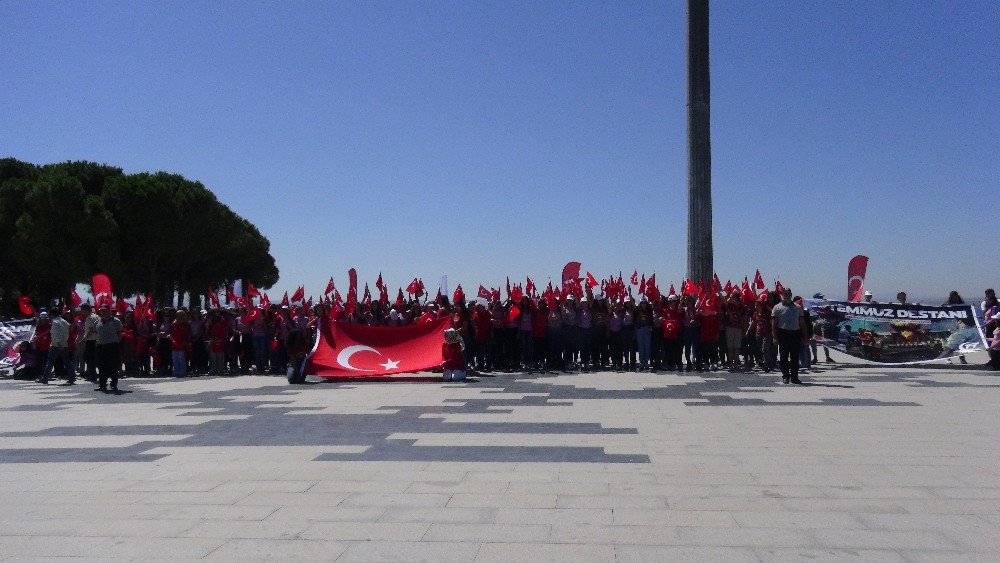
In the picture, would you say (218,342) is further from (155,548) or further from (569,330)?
(155,548)

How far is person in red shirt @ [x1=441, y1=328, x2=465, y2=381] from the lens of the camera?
15.8 metres

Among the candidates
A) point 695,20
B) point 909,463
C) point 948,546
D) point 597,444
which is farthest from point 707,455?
point 695,20

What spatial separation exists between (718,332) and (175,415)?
35.9 feet

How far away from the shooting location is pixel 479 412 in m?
10.8

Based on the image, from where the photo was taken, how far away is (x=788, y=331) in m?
14.3

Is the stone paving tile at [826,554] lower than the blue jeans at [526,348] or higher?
lower

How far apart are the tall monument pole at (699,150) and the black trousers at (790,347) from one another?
11.2m

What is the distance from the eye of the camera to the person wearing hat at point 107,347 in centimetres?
1460

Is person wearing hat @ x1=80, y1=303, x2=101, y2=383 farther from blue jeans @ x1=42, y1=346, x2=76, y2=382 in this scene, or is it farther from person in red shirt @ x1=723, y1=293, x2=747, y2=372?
person in red shirt @ x1=723, y1=293, x2=747, y2=372

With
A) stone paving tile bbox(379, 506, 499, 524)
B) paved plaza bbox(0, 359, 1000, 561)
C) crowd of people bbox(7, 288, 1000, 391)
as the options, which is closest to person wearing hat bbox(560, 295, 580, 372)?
crowd of people bbox(7, 288, 1000, 391)

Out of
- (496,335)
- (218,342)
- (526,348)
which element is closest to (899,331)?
(526,348)

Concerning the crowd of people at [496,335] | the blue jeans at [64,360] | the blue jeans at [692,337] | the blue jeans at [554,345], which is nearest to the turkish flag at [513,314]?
the crowd of people at [496,335]

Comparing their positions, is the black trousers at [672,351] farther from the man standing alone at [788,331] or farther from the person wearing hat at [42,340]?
the person wearing hat at [42,340]

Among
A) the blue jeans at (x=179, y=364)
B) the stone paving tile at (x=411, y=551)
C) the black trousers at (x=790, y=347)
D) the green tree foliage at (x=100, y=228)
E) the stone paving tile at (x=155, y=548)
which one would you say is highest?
the green tree foliage at (x=100, y=228)
